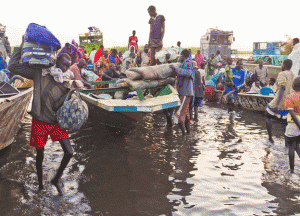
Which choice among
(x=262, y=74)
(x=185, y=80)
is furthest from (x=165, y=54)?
(x=262, y=74)

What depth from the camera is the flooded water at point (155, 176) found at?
407 centimetres

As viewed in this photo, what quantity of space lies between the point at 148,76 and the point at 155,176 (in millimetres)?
2584

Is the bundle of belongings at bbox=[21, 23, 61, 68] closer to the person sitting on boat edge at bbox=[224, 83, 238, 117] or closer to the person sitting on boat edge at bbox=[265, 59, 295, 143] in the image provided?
the person sitting on boat edge at bbox=[265, 59, 295, 143]

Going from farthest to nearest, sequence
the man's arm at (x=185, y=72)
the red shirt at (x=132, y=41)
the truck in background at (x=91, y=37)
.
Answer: the truck in background at (x=91, y=37), the red shirt at (x=132, y=41), the man's arm at (x=185, y=72)

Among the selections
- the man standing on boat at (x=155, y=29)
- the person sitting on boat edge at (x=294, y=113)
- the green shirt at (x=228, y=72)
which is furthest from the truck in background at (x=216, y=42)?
the person sitting on boat edge at (x=294, y=113)

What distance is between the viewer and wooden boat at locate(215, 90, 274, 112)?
11090 millimetres

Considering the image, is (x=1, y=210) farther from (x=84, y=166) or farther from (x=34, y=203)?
(x=84, y=166)

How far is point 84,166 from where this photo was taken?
18.1ft

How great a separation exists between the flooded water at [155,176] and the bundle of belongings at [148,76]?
1.24m

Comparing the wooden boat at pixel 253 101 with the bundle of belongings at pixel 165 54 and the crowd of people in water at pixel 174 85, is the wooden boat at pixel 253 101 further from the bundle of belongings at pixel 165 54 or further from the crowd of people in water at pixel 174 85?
the bundle of belongings at pixel 165 54

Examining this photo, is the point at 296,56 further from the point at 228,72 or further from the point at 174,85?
the point at 174,85

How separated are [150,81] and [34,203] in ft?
12.9

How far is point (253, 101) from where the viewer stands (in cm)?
1152

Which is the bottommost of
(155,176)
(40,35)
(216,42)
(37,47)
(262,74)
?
(155,176)
